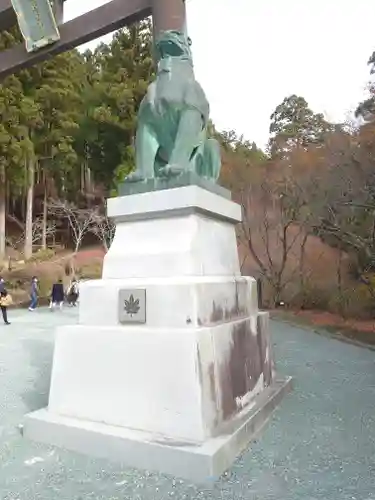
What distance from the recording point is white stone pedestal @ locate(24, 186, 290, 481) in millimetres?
2328

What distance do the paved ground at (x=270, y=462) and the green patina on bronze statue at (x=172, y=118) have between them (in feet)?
6.13

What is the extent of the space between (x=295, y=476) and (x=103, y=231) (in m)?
15.9

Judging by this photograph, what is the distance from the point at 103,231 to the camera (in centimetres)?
1747

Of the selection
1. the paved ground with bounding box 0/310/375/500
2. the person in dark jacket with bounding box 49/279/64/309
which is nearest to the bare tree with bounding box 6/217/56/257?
the person in dark jacket with bounding box 49/279/64/309

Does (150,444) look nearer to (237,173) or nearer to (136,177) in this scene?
(136,177)

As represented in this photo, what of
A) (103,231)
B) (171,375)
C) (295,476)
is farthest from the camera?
(103,231)

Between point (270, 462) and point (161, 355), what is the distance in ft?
2.81

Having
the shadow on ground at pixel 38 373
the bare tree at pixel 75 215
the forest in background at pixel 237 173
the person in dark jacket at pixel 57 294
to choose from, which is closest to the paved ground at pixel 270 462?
the shadow on ground at pixel 38 373

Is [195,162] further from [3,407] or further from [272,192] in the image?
[272,192]

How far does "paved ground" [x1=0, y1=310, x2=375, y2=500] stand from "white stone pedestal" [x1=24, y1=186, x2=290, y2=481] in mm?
115

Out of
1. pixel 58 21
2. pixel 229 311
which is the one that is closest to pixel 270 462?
pixel 229 311

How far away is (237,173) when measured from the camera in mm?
14422

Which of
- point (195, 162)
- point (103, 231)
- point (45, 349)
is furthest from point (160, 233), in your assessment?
point (103, 231)

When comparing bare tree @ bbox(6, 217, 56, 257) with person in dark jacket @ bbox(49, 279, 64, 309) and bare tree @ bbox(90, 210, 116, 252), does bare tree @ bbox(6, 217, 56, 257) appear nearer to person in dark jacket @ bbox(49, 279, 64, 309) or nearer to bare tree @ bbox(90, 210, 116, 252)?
bare tree @ bbox(90, 210, 116, 252)
